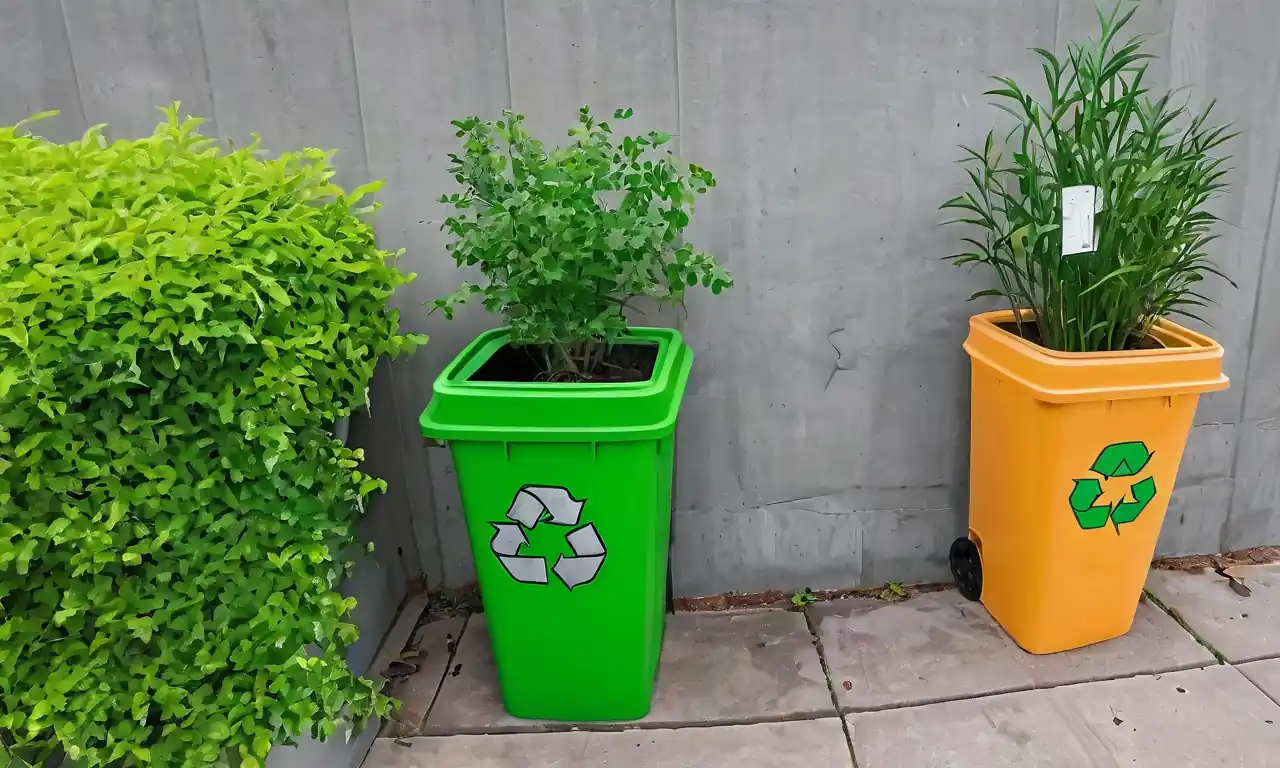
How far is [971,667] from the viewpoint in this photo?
5.95ft

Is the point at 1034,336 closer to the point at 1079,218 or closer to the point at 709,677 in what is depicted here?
the point at 1079,218

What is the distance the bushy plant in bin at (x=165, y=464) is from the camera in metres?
1.12

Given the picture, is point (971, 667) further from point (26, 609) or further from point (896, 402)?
point (26, 609)

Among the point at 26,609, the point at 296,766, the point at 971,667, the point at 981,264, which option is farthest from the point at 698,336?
the point at 26,609

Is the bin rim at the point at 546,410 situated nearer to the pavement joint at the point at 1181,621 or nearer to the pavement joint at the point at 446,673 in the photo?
the pavement joint at the point at 446,673

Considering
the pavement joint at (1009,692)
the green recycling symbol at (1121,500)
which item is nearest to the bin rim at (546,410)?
the pavement joint at (1009,692)

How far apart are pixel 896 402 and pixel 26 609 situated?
1.83 metres

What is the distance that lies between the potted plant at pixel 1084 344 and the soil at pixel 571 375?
0.78 m

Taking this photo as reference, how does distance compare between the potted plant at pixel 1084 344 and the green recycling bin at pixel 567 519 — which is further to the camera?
the potted plant at pixel 1084 344

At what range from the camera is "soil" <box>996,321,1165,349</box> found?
1757mm

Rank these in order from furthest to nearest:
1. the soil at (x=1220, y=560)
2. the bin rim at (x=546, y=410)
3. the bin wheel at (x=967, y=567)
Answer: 1. the soil at (x=1220, y=560)
2. the bin wheel at (x=967, y=567)
3. the bin rim at (x=546, y=410)

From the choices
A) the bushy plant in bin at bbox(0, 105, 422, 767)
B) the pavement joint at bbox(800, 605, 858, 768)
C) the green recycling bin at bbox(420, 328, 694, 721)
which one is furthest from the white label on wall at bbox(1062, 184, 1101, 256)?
the bushy plant in bin at bbox(0, 105, 422, 767)

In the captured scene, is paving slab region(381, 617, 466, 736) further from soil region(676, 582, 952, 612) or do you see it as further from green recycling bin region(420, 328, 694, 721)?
soil region(676, 582, 952, 612)

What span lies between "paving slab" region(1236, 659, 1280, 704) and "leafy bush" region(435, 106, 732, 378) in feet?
4.84
